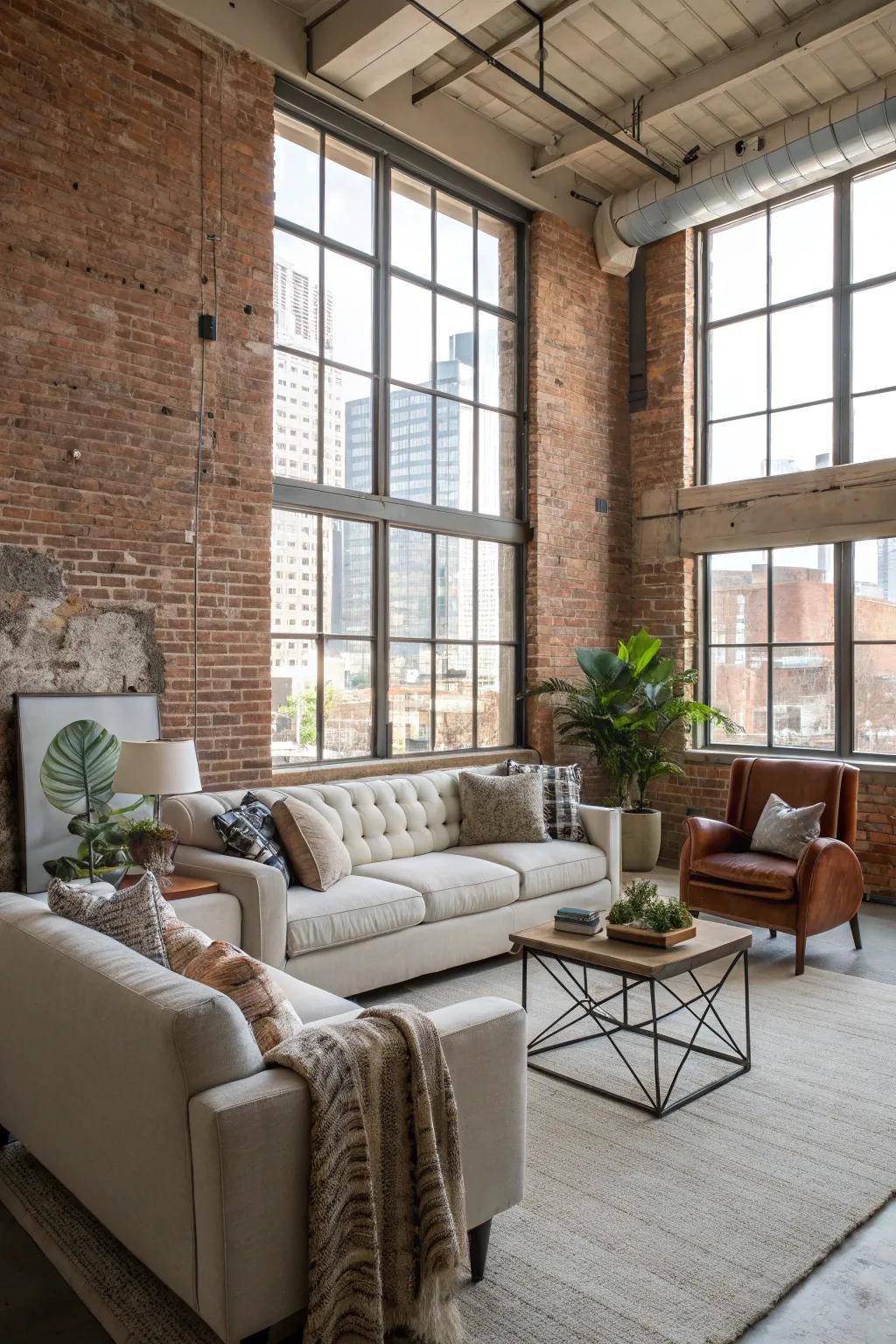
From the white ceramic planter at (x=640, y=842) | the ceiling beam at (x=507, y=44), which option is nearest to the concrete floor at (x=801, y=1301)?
the white ceramic planter at (x=640, y=842)

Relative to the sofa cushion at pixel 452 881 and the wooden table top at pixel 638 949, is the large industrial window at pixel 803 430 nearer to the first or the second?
the sofa cushion at pixel 452 881

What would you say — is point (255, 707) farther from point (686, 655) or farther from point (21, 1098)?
point (686, 655)

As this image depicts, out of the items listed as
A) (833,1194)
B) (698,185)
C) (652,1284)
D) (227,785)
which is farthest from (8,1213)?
(698,185)

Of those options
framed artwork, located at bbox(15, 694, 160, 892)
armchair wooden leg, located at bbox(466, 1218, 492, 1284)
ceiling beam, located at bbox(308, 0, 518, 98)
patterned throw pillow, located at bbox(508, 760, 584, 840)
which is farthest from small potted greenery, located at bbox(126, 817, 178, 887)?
ceiling beam, located at bbox(308, 0, 518, 98)

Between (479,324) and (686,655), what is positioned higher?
(479,324)

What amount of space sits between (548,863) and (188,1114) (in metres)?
3.40

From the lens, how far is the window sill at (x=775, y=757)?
6.54 meters

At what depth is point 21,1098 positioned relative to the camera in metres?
2.68

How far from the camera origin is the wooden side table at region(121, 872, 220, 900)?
149 inches

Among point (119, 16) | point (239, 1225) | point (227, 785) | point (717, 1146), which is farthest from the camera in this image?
point (227, 785)

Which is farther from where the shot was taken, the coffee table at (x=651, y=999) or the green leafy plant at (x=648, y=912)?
the green leafy plant at (x=648, y=912)

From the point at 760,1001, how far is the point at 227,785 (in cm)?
291

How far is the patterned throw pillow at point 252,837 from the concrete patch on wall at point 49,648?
3.26 feet

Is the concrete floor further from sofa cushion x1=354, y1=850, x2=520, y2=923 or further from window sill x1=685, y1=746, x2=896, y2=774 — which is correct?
window sill x1=685, y1=746, x2=896, y2=774
